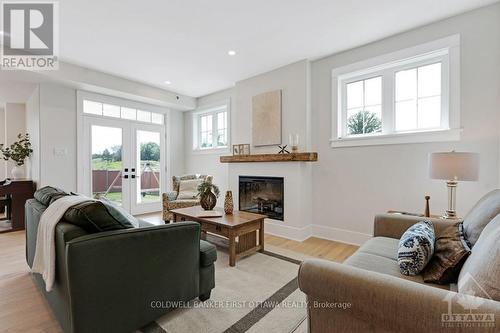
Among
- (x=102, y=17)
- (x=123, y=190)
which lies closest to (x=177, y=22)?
(x=102, y=17)

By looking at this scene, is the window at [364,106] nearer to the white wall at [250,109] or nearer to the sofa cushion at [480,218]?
the white wall at [250,109]

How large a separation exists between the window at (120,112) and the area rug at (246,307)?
3.79m

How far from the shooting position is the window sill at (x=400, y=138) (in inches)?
101

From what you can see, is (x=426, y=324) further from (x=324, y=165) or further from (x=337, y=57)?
(x=337, y=57)

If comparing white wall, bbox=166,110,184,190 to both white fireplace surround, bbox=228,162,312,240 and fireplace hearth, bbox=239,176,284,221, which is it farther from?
white fireplace surround, bbox=228,162,312,240

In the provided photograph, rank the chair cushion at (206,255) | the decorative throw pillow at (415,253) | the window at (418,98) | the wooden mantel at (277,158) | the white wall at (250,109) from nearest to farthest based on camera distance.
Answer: the decorative throw pillow at (415,253), the chair cushion at (206,255), the window at (418,98), the wooden mantel at (277,158), the white wall at (250,109)

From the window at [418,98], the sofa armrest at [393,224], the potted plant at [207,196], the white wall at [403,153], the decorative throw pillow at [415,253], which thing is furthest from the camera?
the potted plant at [207,196]

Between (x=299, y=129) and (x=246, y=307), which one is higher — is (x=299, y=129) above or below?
above

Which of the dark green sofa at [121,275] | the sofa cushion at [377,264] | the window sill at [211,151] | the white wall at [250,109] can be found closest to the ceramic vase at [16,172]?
the white wall at [250,109]

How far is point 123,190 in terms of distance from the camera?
478 cm

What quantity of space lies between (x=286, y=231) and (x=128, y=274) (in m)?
2.53

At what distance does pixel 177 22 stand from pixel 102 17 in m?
0.77

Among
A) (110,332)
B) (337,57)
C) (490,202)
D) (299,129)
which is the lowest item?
(110,332)

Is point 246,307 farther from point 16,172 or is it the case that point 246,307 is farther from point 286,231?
point 16,172
